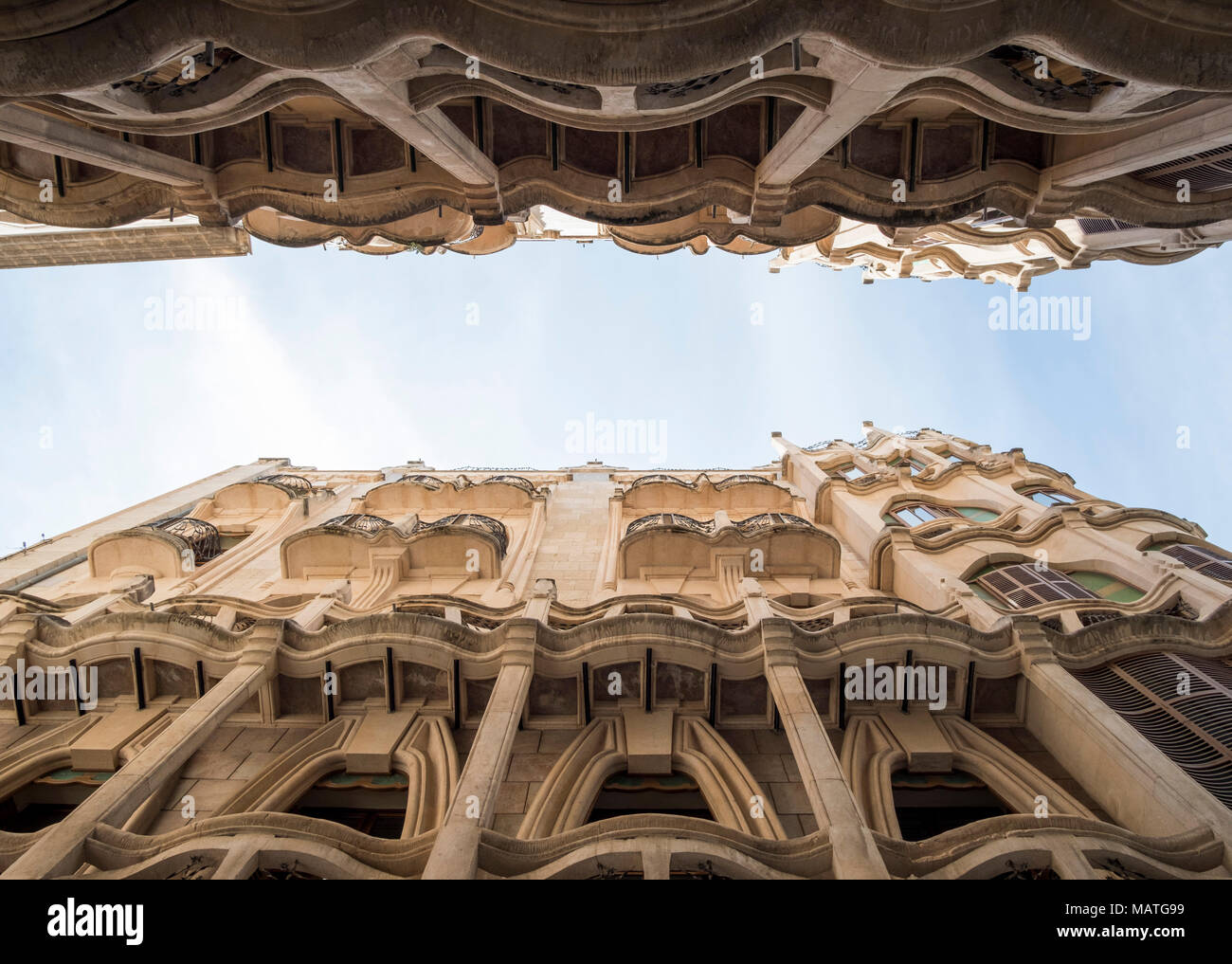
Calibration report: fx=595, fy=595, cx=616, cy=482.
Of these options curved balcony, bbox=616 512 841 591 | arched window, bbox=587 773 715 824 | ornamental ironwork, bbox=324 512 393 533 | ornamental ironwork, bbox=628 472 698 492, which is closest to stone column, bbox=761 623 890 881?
arched window, bbox=587 773 715 824

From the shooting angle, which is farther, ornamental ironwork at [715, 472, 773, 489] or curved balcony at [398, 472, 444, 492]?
ornamental ironwork at [715, 472, 773, 489]

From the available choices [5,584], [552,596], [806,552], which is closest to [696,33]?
[552,596]

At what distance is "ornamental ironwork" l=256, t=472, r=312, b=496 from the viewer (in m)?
24.8

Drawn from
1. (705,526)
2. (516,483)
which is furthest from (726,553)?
(516,483)

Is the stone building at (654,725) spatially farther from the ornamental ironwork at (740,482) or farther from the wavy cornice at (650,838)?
the ornamental ironwork at (740,482)

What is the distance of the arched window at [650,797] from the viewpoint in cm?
1017

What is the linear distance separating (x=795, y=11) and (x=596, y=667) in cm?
1033

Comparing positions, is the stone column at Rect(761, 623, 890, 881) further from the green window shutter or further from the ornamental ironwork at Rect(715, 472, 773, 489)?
the ornamental ironwork at Rect(715, 472, 773, 489)

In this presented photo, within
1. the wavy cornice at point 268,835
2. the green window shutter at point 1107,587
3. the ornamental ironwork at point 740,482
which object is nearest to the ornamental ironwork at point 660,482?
the ornamental ironwork at point 740,482

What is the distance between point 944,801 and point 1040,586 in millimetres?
7906

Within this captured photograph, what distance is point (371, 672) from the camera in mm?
11531

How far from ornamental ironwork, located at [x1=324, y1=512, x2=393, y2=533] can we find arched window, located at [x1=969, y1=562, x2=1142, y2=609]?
1778cm

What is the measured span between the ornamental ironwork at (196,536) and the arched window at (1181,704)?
24.7m

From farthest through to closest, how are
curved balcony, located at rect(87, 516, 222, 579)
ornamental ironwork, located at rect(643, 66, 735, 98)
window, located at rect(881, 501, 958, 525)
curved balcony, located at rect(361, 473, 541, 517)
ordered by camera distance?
curved balcony, located at rect(361, 473, 541, 517) → window, located at rect(881, 501, 958, 525) → curved balcony, located at rect(87, 516, 222, 579) → ornamental ironwork, located at rect(643, 66, 735, 98)
